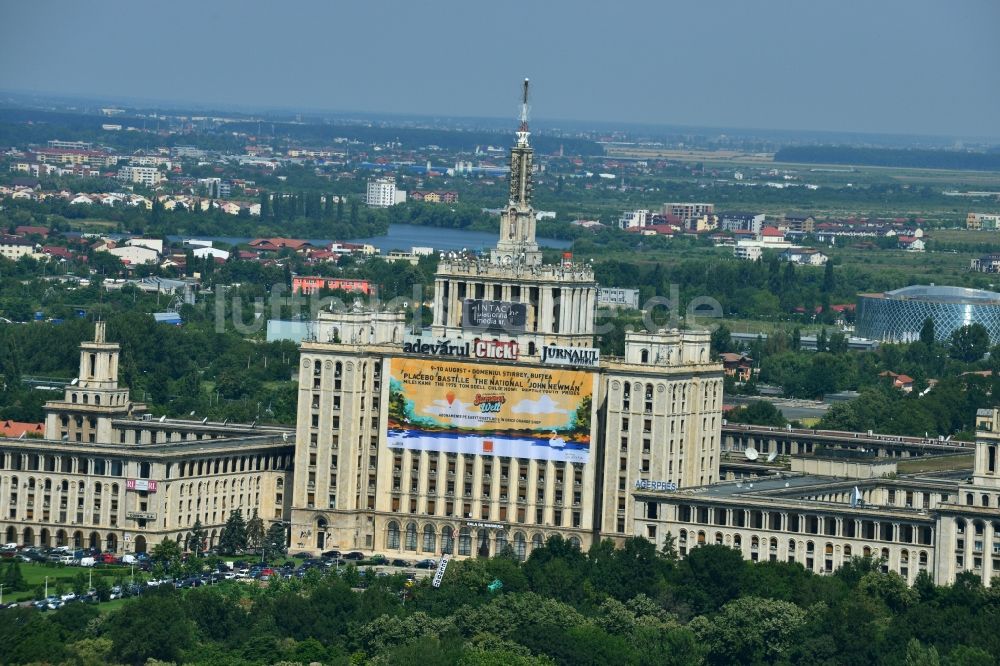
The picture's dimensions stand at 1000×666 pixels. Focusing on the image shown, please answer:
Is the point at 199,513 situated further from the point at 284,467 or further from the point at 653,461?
the point at 653,461

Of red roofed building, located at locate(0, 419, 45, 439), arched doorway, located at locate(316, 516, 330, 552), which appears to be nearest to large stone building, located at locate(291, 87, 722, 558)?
arched doorway, located at locate(316, 516, 330, 552)

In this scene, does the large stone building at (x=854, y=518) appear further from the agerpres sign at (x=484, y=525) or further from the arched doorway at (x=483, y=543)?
the arched doorway at (x=483, y=543)

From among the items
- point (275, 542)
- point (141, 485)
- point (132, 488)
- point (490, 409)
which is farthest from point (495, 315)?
point (132, 488)

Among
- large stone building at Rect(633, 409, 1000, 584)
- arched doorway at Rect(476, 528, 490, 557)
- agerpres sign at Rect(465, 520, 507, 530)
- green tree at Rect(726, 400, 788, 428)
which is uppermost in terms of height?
large stone building at Rect(633, 409, 1000, 584)

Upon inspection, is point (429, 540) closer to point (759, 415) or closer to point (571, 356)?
point (571, 356)

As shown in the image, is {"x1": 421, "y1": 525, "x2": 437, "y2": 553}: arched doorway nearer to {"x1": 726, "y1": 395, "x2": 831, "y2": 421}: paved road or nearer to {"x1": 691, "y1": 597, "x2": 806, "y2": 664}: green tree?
{"x1": 691, "y1": 597, "x2": 806, "y2": 664}: green tree

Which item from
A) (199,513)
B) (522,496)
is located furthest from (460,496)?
(199,513)
